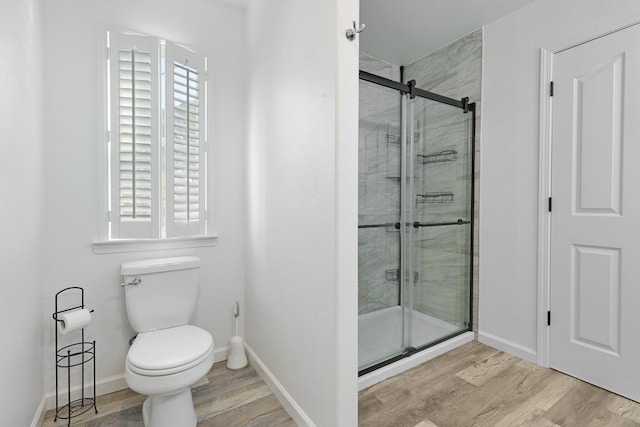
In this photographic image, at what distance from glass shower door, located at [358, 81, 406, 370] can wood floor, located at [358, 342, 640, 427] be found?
0.24 m

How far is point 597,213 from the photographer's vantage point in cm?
191

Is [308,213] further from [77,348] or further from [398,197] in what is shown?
[77,348]

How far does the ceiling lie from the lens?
2238 millimetres

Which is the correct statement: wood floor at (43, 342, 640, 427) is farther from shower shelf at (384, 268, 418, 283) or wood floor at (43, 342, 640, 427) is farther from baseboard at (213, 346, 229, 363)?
shower shelf at (384, 268, 418, 283)

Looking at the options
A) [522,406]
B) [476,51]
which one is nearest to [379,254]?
[522,406]

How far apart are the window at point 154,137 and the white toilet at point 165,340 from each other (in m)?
0.27

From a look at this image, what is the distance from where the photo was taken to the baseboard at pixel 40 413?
156 centimetres

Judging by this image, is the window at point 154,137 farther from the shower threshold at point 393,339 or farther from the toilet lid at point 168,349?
the shower threshold at point 393,339

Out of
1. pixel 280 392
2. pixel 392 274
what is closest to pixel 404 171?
pixel 392 274

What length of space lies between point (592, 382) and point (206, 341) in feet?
7.71

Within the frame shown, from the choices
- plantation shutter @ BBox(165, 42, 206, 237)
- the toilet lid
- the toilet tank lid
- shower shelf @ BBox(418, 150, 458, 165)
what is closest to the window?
plantation shutter @ BBox(165, 42, 206, 237)

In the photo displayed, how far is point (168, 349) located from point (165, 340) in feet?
0.45

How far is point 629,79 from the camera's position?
5.82ft

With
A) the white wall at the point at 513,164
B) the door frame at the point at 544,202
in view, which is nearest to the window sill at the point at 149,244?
the white wall at the point at 513,164
